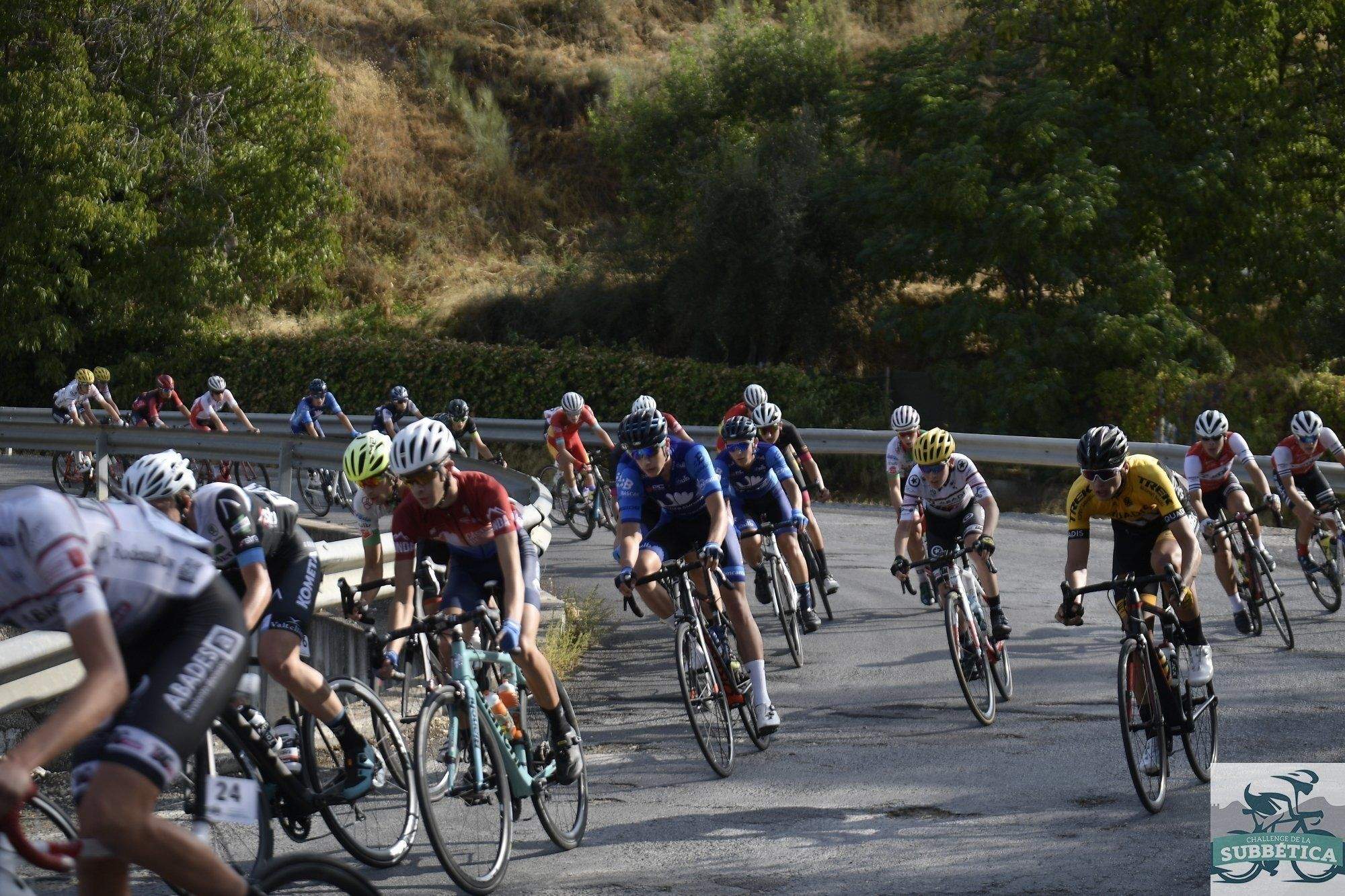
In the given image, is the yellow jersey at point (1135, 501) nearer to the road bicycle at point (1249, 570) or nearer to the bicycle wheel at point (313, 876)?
the road bicycle at point (1249, 570)

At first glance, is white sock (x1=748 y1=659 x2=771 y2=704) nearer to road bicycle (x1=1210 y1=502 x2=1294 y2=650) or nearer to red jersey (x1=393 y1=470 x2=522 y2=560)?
red jersey (x1=393 y1=470 x2=522 y2=560)

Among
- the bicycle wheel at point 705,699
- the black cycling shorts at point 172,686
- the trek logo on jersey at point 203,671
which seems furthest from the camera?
Answer: the bicycle wheel at point 705,699

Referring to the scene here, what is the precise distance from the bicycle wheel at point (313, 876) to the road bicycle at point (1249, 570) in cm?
836

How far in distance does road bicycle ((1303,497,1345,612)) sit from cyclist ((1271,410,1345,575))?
3 cm

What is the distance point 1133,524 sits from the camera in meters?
8.21

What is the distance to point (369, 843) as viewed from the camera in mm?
6410

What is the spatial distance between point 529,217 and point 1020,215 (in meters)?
23.2

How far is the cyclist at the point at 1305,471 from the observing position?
11.7m

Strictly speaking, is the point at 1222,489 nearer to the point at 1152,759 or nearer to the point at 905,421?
the point at 905,421

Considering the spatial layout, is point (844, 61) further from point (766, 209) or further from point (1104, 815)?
point (1104, 815)

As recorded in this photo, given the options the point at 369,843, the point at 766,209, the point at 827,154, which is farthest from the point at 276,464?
the point at 827,154

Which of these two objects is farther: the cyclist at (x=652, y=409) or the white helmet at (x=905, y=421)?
the white helmet at (x=905, y=421)

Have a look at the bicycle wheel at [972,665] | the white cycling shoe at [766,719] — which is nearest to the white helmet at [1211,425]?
the bicycle wheel at [972,665]

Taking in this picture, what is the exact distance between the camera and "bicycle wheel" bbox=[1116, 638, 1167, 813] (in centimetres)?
681
